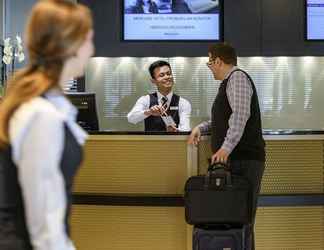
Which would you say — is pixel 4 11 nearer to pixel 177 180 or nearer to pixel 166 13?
pixel 166 13

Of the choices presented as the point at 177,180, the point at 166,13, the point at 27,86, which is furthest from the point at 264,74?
the point at 27,86

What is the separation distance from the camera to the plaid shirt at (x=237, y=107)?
11.1 ft

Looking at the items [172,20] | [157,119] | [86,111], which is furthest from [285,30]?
[86,111]

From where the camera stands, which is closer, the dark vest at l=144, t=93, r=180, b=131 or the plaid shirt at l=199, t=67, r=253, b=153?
the plaid shirt at l=199, t=67, r=253, b=153

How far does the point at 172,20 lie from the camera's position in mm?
6117

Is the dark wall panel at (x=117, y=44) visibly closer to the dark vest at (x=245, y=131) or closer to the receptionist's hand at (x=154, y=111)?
the receptionist's hand at (x=154, y=111)

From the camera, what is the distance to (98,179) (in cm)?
384

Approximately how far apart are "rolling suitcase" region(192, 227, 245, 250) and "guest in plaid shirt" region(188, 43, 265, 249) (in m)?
0.13

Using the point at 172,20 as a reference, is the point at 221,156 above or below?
below

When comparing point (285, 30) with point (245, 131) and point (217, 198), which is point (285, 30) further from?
point (217, 198)

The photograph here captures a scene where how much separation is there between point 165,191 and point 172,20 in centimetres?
276

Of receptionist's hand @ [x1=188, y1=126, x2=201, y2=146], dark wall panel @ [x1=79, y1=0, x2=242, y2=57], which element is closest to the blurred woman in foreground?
receptionist's hand @ [x1=188, y1=126, x2=201, y2=146]

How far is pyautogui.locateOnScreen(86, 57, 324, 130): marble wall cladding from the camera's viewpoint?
6.22 m

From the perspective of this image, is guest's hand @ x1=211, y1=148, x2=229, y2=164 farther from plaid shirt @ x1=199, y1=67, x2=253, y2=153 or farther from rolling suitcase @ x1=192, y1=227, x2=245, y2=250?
rolling suitcase @ x1=192, y1=227, x2=245, y2=250
